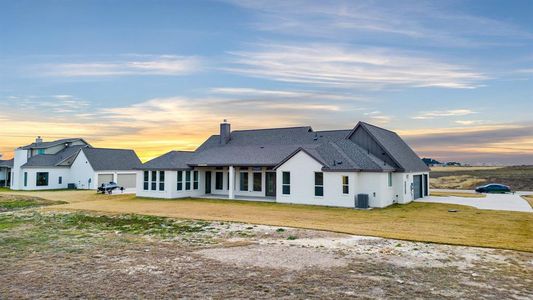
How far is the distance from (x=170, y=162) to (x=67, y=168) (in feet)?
72.1

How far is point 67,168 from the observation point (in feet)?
155

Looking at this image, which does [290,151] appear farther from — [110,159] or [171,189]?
[110,159]

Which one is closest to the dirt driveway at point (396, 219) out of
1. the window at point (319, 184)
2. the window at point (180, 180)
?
the window at point (319, 184)

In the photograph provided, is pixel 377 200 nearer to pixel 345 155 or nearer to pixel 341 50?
pixel 345 155

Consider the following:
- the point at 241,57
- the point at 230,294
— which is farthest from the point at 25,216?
the point at 230,294

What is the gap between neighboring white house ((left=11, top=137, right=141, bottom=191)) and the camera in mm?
44656

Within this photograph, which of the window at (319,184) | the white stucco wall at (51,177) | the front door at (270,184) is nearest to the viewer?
the window at (319,184)

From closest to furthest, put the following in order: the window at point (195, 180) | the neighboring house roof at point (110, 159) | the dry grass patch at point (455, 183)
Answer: the window at point (195, 180) → the neighboring house roof at point (110, 159) → the dry grass patch at point (455, 183)

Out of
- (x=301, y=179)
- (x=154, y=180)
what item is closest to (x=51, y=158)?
(x=154, y=180)

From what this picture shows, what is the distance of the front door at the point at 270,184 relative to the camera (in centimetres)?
3147

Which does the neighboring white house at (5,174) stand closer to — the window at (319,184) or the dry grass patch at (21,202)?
the dry grass patch at (21,202)

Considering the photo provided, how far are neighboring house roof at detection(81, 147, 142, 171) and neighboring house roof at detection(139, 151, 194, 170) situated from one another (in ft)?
41.9

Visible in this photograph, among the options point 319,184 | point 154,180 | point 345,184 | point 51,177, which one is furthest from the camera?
point 51,177

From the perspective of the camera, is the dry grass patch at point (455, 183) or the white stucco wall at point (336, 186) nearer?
the white stucco wall at point (336, 186)
